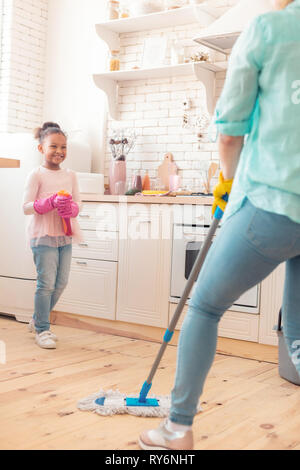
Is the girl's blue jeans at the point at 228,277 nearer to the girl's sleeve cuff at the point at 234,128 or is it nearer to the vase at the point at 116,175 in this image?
the girl's sleeve cuff at the point at 234,128

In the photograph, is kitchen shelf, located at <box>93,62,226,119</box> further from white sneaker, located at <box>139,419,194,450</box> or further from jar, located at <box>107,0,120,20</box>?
white sneaker, located at <box>139,419,194,450</box>

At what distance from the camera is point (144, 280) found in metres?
3.46

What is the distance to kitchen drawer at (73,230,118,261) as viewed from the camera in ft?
11.8

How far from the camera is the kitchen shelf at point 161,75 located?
12.3ft

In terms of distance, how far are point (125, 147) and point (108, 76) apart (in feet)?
1.79

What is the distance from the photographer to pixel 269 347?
3.02 meters

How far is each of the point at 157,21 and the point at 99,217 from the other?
1.51 m

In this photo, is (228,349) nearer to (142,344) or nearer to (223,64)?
(142,344)

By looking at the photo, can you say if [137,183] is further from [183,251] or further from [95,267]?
[183,251]

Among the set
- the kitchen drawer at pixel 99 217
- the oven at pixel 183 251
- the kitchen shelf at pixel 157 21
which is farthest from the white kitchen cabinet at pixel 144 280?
the kitchen shelf at pixel 157 21

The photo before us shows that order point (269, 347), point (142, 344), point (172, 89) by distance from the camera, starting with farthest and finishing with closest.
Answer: point (172, 89) < point (142, 344) < point (269, 347)

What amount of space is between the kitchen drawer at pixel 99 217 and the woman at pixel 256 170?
85.4 inches
